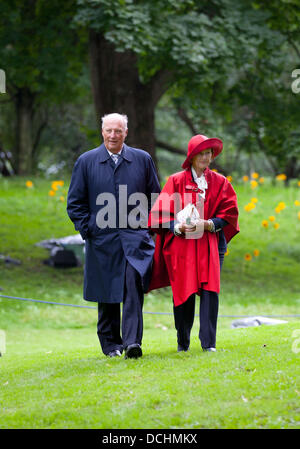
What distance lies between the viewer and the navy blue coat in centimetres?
702

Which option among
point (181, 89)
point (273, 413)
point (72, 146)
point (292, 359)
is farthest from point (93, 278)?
point (72, 146)

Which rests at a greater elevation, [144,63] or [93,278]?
[144,63]

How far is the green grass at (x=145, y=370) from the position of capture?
17.0ft

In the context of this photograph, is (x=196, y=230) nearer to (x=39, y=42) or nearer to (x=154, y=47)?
(x=154, y=47)

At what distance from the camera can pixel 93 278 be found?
7180 mm

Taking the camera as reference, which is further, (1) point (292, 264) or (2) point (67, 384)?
(1) point (292, 264)

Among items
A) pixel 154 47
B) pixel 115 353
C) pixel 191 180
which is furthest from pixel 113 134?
pixel 154 47

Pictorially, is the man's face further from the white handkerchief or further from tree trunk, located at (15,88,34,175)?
tree trunk, located at (15,88,34,175)

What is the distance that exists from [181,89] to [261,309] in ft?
14.9

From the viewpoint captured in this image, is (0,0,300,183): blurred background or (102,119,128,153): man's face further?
(0,0,300,183): blurred background

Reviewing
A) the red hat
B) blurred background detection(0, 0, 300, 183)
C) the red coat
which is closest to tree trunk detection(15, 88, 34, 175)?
blurred background detection(0, 0, 300, 183)

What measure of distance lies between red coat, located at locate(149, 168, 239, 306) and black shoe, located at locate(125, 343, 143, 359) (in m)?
0.54

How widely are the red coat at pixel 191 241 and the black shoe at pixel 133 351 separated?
0.54m

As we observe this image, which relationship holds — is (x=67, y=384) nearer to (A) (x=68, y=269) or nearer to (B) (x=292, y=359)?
(B) (x=292, y=359)
